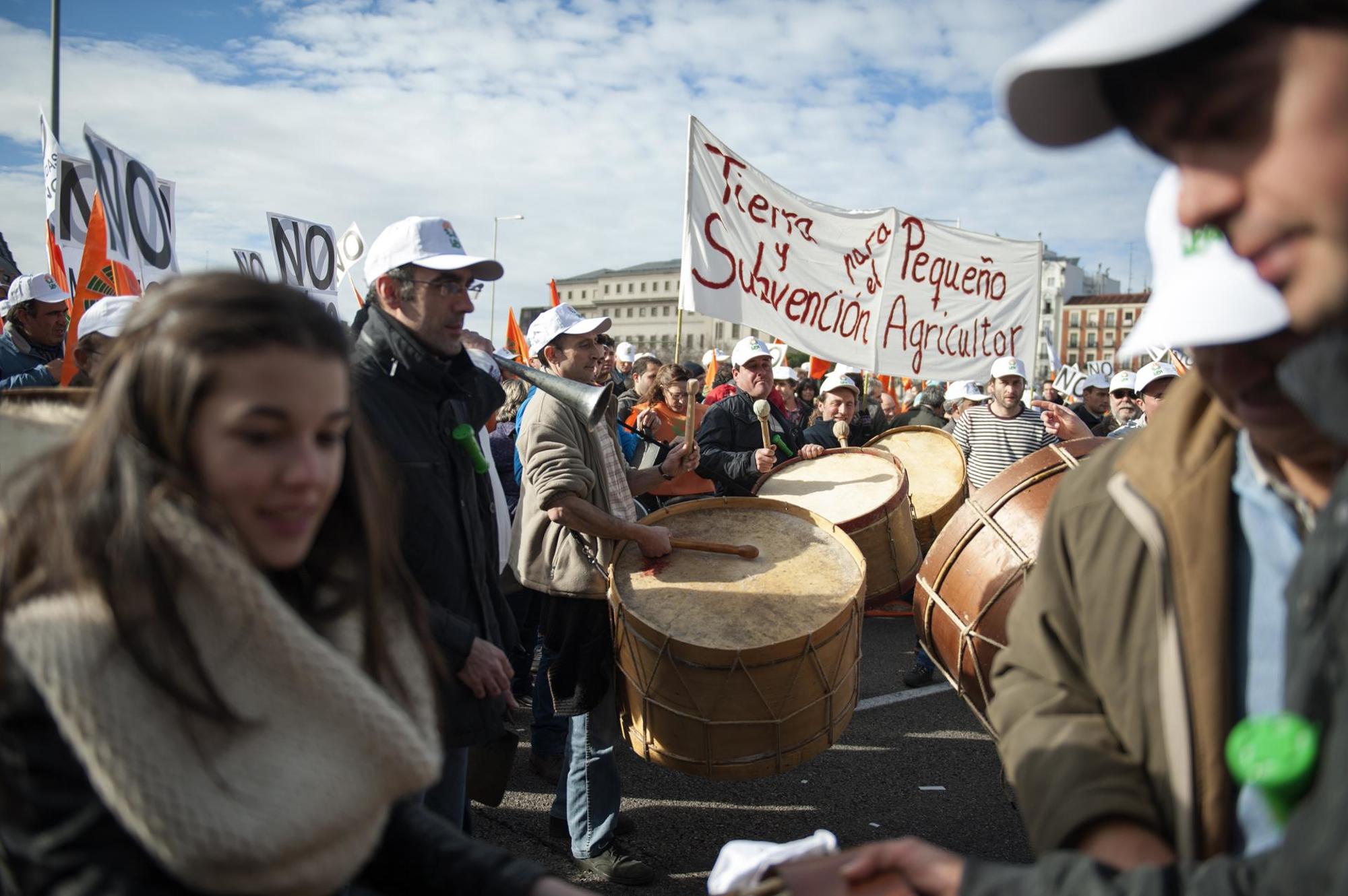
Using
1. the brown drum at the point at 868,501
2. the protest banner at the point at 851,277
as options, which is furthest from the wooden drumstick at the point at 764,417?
the protest banner at the point at 851,277

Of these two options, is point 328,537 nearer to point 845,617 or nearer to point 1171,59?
point 1171,59

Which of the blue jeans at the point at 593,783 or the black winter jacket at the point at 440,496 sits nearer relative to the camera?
the black winter jacket at the point at 440,496

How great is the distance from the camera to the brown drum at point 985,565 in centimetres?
321

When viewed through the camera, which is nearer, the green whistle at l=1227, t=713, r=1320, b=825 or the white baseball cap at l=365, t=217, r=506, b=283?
the green whistle at l=1227, t=713, r=1320, b=825

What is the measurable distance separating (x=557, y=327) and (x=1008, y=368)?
481 centimetres

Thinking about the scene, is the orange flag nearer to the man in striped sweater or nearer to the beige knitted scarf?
the man in striped sweater

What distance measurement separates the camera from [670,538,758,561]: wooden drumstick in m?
3.71

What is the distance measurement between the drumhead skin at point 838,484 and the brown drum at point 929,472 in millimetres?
715

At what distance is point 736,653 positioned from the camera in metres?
3.21

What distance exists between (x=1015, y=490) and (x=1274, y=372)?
7.42 ft

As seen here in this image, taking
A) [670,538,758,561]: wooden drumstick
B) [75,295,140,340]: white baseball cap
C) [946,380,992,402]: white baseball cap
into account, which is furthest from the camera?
[946,380,992,402]: white baseball cap

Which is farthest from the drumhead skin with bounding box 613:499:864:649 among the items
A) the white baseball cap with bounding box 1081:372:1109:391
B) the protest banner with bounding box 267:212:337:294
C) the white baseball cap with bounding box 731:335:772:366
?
the white baseball cap with bounding box 1081:372:1109:391

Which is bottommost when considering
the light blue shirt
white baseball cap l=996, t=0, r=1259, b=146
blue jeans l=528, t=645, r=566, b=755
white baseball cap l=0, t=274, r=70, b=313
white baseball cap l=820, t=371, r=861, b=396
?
blue jeans l=528, t=645, r=566, b=755

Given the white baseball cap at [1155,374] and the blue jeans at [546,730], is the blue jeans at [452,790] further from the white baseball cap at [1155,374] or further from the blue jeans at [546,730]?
the white baseball cap at [1155,374]
